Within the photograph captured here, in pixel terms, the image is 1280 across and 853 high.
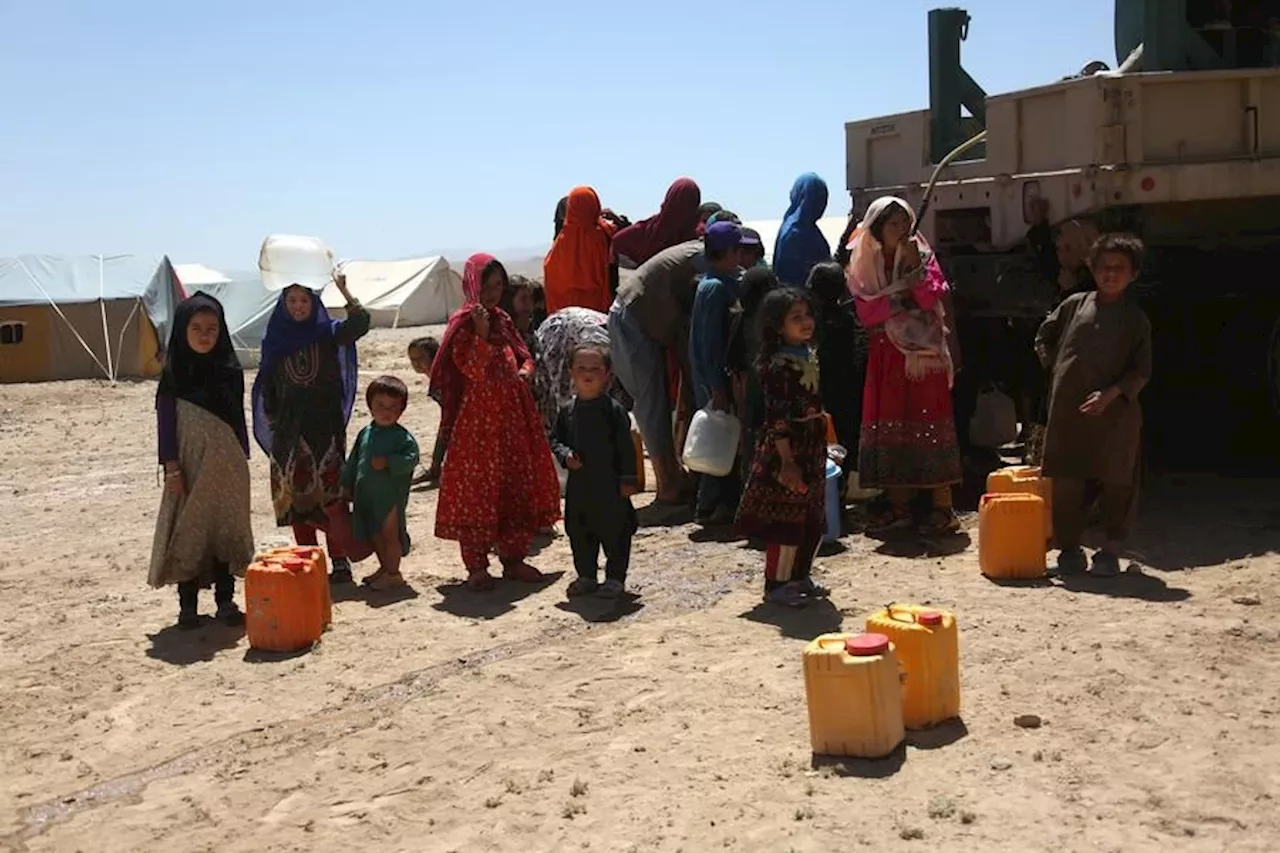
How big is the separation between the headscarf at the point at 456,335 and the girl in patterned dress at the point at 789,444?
1.48 meters

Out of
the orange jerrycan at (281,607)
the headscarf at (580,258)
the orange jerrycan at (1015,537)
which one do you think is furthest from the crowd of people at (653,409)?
the headscarf at (580,258)

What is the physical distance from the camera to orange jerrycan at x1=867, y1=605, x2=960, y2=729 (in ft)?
15.0

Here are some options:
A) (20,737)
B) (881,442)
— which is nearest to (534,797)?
(20,737)

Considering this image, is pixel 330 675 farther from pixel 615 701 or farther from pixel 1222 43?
pixel 1222 43

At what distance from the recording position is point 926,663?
15.0ft

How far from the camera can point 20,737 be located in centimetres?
534

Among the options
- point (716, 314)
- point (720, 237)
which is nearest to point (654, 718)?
point (716, 314)

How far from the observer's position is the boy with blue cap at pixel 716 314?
7.48 m

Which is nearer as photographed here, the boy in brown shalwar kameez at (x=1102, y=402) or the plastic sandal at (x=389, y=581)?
the boy in brown shalwar kameez at (x=1102, y=402)

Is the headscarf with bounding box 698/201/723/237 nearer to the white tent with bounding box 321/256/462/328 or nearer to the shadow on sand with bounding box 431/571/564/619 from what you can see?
the shadow on sand with bounding box 431/571/564/619

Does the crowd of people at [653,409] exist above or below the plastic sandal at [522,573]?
above

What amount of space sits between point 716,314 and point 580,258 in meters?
2.07

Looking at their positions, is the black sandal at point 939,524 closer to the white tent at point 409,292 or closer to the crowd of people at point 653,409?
the crowd of people at point 653,409

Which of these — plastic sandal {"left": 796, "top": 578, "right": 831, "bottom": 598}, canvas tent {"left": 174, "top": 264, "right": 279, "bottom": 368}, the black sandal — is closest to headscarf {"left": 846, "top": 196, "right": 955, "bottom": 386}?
the black sandal
